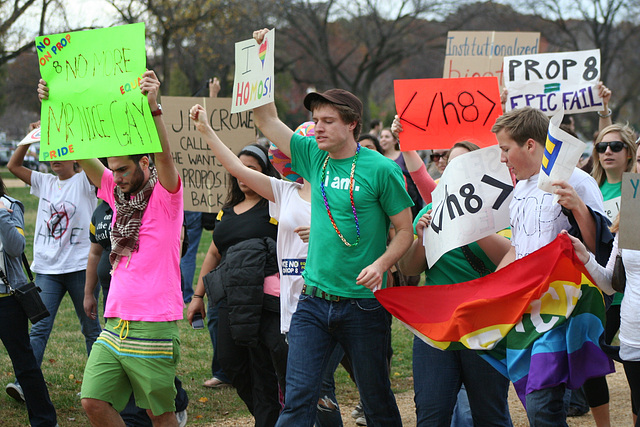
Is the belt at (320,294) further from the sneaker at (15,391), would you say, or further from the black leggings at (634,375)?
the sneaker at (15,391)

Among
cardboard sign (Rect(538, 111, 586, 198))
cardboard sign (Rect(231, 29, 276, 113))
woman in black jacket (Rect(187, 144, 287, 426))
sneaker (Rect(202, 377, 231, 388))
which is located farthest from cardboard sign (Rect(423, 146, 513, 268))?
sneaker (Rect(202, 377, 231, 388))

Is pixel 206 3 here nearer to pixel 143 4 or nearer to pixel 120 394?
pixel 143 4

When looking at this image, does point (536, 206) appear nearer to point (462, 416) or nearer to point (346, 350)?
point (346, 350)

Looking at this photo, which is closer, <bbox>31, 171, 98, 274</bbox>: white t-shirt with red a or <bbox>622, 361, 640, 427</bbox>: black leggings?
<bbox>622, 361, 640, 427</bbox>: black leggings

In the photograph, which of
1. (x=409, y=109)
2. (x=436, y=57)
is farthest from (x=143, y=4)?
(x=409, y=109)

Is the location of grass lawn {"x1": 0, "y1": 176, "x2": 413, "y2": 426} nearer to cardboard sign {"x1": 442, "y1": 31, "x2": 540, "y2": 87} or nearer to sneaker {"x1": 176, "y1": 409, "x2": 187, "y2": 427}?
sneaker {"x1": 176, "y1": 409, "x2": 187, "y2": 427}

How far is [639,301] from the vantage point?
371 cm

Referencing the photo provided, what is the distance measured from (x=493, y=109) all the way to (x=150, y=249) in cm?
246

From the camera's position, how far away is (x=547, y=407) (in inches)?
145

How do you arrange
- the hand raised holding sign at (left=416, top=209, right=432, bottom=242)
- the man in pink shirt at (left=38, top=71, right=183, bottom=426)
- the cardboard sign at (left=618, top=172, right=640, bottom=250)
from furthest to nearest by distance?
the man in pink shirt at (left=38, top=71, right=183, bottom=426) → the hand raised holding sign at (left=416, top=209, right=432, bottom=242) → the cardboard sign at (left=618, top=172, right=640, bottom=250)

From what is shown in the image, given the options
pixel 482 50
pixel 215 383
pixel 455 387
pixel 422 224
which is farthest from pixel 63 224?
pixel 482 50

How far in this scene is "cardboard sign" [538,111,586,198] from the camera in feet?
11.7

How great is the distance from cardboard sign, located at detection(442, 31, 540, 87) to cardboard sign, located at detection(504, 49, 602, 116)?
1.59 metres

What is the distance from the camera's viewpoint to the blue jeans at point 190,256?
1000cm
